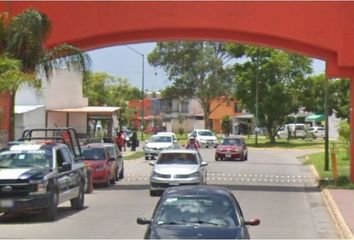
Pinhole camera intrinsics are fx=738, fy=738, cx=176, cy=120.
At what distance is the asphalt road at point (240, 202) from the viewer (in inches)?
626

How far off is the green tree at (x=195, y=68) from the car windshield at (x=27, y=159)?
7529 centimetres

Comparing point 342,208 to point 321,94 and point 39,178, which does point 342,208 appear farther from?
point 321,94

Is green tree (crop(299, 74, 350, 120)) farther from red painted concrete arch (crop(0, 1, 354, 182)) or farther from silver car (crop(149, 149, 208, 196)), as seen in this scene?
silver car (crop(149, 149, 208, 196))

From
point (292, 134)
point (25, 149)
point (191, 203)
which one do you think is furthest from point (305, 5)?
point (292, 134)

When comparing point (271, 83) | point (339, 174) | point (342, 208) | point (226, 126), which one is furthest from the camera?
point (226, 126)

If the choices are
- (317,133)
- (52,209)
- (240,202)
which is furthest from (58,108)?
(317,133)

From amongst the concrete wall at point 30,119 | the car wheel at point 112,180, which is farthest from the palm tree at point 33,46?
the concrete wall at point 30,119

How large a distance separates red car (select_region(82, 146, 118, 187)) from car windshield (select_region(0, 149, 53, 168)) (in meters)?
8.89

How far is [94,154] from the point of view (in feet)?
96.8

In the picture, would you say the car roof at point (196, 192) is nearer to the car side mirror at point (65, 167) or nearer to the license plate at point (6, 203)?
the license plate at point (6, 203)

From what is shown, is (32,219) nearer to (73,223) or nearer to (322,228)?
(73,223)

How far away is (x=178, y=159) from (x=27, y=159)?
800 centimetres

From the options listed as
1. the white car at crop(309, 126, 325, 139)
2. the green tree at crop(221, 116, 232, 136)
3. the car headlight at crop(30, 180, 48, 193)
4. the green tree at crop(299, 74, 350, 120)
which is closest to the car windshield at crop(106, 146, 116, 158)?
the car headlight at crop(30, 180, 48, 193)

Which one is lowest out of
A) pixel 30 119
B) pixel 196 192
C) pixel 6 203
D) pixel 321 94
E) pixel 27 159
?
pixel 6 203
